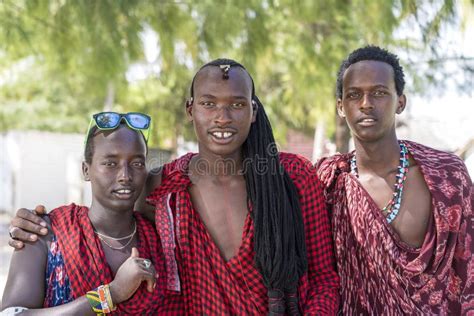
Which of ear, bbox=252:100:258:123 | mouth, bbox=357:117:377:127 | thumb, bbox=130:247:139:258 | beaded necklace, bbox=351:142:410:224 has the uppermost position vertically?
ear, bbox=252:100:258:123

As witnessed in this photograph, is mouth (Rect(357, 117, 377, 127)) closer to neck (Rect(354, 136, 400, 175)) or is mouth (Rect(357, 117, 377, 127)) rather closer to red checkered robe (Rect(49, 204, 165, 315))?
neck (Rect(354, 136, 400, 175))

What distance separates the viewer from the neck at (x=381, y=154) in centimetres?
272

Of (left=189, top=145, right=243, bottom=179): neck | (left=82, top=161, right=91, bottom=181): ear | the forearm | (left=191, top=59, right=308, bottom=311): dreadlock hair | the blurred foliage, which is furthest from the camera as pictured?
the blurred foliage

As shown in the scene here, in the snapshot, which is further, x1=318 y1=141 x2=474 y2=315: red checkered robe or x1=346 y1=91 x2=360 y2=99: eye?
x1=346 y1=91 x2=360 y2=99: eye

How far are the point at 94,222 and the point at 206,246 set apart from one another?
502 mm

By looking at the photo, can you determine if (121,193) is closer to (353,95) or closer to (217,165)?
(217,165)

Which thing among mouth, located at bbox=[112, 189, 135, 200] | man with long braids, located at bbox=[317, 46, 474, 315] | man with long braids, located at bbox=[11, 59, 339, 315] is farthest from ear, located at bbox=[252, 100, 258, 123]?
mouth, located at bbox=[112, 189, 135, 200]

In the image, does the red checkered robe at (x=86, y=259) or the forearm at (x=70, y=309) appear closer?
the forearm at (x=70, y=309)

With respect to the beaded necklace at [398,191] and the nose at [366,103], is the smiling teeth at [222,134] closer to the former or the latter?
the nose at [366,103]

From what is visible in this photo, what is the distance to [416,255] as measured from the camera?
8.35 feet

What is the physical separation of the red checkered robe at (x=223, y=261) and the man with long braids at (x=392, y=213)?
0.13 metres

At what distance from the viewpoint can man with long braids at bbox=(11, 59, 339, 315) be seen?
2.45 metres

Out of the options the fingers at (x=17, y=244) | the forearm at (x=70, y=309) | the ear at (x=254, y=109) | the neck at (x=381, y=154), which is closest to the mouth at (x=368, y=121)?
the neck at (x=381, y=154)

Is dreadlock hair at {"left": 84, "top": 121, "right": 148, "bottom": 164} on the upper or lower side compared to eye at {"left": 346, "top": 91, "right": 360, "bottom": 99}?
lower
